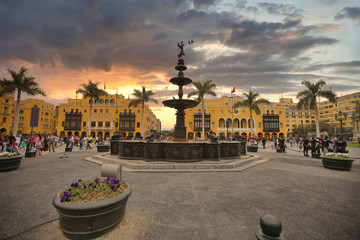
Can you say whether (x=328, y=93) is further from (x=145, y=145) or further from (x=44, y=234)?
(x=44, y=234)

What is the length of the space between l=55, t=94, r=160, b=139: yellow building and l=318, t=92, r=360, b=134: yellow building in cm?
9162

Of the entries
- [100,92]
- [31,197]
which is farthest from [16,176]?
[100,92]

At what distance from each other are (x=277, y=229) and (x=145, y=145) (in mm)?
8157

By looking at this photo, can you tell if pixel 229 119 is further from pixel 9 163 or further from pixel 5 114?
pixel 5 114

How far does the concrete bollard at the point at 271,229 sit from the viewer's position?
6.20ft

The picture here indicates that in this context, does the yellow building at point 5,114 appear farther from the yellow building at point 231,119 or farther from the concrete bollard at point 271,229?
the concrete bollard at point 271,229

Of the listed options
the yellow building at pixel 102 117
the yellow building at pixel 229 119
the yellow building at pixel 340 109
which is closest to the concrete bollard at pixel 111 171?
the yellow building at pixel 229 119

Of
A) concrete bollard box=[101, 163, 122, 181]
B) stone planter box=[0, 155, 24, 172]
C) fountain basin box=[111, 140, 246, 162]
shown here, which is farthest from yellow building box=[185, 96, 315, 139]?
concrete bollard box=[101, 163, 122, 181]

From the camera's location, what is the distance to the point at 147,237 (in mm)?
2803

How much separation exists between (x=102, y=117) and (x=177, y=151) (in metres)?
56.8

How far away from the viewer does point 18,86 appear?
24.4 metres

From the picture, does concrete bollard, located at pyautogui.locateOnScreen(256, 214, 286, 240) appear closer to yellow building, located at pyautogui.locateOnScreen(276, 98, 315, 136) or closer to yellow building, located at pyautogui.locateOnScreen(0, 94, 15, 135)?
yellow building, located at pyautogui.locateOnScreen(0, 94, 15, 135)

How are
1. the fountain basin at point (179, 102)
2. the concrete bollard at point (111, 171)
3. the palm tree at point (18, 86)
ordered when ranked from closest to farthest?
the concrete bollard at point (111, 171) < the fountain basin at point (179, 102) < the palm tree at point (18, 86)

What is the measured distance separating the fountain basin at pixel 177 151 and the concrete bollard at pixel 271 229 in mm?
7105
